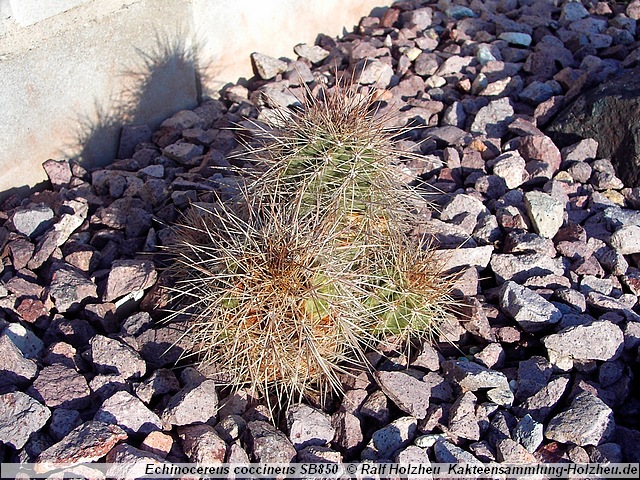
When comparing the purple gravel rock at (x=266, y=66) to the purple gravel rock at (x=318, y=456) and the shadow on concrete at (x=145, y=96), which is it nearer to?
the shadow on concrete at (x=145, y=96)

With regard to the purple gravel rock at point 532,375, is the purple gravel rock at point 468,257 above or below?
above

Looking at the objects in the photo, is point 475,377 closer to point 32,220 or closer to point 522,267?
point 522,267

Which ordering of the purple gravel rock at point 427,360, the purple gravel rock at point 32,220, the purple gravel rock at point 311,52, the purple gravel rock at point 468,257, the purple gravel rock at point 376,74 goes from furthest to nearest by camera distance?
1. the purple gravel rock at point 311,52
2. the purple gravel rock at point 376,74
3. the purple gravel rock at point 32,220
4. the purple gravel rock at point 468,257
5. the purple gravel rock at point 427,360

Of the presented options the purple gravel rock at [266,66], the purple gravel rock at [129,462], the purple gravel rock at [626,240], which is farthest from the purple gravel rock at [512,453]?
the purple gravel rock at [266,66]

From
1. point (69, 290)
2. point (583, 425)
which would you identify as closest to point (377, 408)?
point (583, 425)

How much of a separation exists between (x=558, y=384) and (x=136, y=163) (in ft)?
8.44

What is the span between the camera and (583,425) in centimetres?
261

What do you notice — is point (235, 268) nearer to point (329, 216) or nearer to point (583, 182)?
point (329, 216)

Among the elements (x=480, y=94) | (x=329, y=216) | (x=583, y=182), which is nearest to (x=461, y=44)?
(x=480, y=94)

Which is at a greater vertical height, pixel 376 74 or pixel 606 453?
pixel 376 74

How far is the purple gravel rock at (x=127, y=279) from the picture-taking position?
3.20 meters

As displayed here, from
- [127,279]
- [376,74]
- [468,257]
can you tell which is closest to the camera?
[127,279]

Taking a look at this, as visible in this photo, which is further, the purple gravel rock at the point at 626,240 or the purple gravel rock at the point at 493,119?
the purple gravel rock at the point at 493,119

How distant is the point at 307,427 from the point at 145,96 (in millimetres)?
2536
